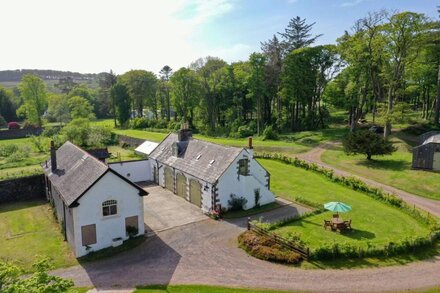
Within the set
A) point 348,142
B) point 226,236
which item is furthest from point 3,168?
point 348,142

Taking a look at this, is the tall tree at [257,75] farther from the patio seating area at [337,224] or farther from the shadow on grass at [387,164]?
the patio seating area at [337,224]

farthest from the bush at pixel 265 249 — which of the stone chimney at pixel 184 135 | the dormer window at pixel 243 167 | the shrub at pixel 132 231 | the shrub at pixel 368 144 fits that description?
the shrub at pixel 368 144

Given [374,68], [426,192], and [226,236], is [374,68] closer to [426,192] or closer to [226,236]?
[426,192]

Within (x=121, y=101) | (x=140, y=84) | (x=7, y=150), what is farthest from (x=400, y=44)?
(x=121, y=101)

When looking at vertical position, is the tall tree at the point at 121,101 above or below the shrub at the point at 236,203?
above

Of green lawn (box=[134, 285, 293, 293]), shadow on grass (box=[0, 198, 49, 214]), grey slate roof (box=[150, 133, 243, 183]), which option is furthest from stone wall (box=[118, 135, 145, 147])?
green lawn (box=[134, 285, 293, 293])

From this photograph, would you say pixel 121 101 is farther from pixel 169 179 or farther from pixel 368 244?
pixel 368 244
